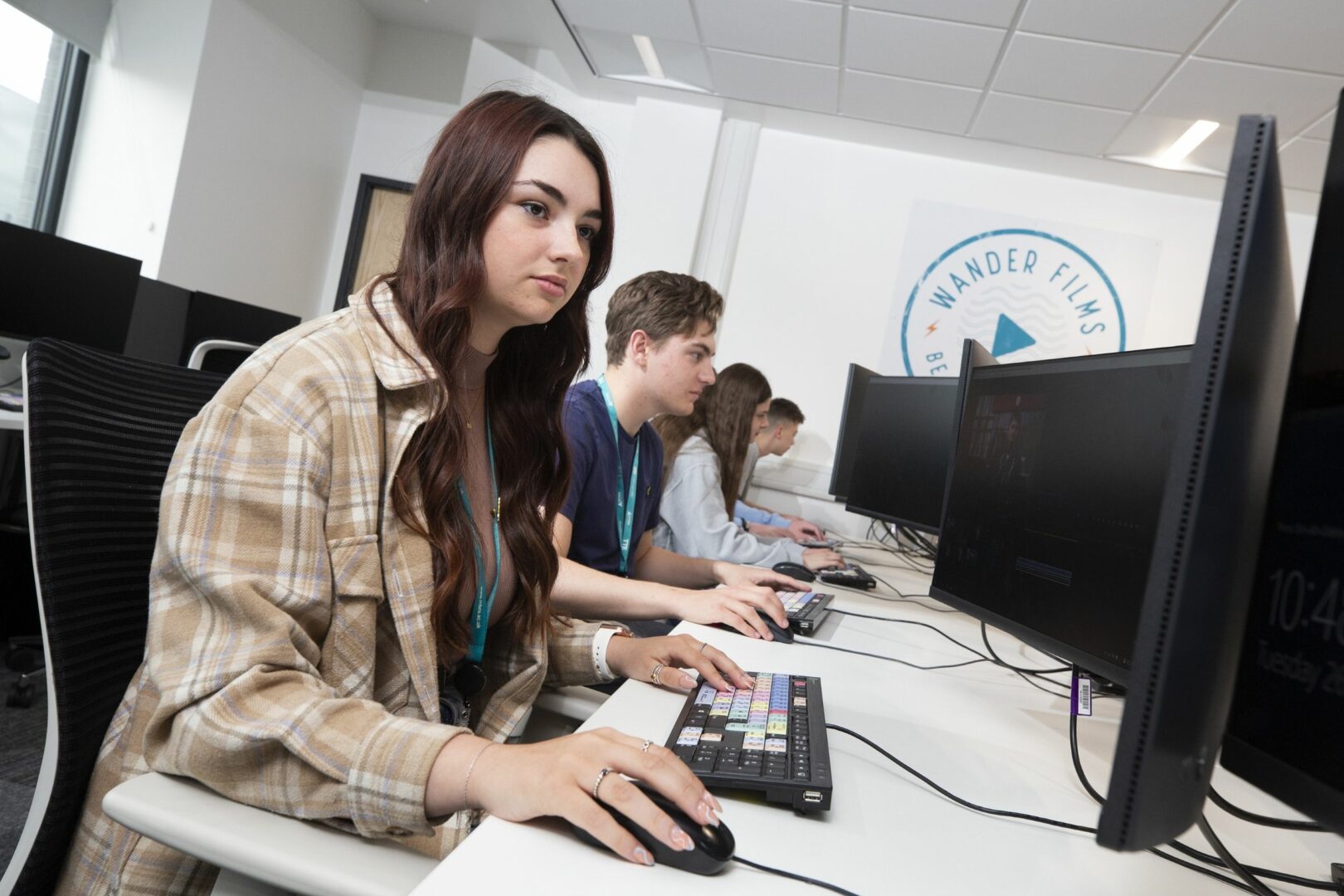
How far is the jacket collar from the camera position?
872 millimetres

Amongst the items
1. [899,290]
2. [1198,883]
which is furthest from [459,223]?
[899,290]

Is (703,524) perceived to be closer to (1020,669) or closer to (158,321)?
(1020,669)

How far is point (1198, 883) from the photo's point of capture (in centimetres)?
71

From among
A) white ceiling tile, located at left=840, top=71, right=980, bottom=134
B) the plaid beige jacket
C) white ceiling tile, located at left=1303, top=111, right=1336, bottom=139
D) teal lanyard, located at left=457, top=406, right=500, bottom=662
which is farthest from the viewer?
white ceiling tile, located at left=840, top=71, right=980, bottom=134

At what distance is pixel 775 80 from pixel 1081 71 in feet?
4.21

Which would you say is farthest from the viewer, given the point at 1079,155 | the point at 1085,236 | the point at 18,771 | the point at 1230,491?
the point at 1085,236

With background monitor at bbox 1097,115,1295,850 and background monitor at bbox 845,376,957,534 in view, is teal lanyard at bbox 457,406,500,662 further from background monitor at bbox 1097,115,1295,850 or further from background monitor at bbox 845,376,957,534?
background monitor at bbox 845,376,957,534

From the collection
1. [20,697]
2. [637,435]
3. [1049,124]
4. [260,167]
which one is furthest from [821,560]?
[260,167]

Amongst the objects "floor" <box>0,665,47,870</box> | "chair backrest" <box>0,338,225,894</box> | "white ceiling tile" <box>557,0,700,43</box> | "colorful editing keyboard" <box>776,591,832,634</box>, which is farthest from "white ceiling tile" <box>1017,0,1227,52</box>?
"floor" <box>0,665,47,870</box>

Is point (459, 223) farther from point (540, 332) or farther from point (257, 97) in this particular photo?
point (257, 97)

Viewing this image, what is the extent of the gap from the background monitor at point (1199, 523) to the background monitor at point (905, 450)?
1650 millimetres

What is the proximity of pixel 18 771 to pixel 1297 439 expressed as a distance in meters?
2.44

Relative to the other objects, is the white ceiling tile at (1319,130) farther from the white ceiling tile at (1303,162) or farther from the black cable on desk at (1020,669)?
the black cable on desk at (1020,669)

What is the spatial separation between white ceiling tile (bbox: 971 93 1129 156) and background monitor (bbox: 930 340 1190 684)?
293 cm
